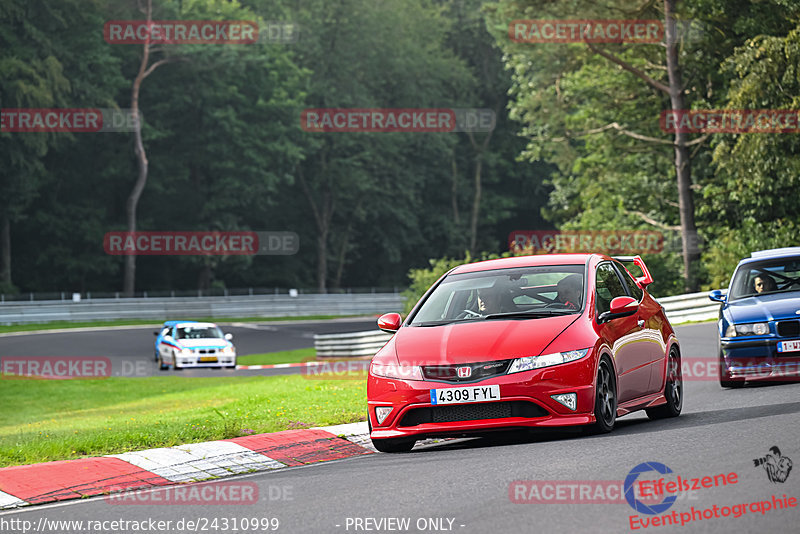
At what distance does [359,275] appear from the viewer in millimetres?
82938

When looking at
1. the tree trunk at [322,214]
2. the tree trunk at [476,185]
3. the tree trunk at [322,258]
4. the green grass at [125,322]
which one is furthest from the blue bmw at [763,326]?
the tree trunk at [476,185]

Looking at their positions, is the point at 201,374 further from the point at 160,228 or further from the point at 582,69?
the point at 160,228

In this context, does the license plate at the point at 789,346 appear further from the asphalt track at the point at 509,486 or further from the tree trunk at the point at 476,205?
the tree trunk at the point at 476,205

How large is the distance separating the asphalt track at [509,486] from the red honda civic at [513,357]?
0.28m

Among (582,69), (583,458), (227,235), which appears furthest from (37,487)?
(227,235)

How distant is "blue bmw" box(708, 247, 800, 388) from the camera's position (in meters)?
13.6

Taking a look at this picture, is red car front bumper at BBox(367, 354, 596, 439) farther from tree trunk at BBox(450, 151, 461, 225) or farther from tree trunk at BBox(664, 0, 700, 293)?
tree trunk at BBox(450, 151, 461, 225)

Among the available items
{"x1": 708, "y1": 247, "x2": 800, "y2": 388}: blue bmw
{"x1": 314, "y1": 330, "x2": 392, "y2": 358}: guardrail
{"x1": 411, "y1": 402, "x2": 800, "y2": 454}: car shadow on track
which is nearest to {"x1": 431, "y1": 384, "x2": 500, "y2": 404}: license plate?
{"x1": 411, "y1": 402, "x2": 800, "y2": 454}: car shadow on track

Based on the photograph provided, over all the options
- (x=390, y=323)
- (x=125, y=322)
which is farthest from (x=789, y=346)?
Result: (x=125, y=322)

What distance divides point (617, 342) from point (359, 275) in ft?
239

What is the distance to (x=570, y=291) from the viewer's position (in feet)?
34.2

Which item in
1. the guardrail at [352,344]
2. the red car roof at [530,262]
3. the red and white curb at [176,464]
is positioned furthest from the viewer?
the guardrail at [352,344]

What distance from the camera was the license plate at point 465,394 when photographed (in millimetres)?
9148

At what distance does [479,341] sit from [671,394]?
9.89 feet
